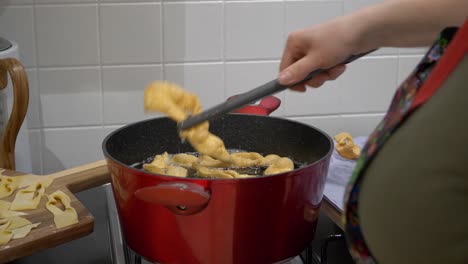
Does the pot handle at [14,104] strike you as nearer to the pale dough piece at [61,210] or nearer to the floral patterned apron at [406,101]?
the pale dough piece at [61,210]

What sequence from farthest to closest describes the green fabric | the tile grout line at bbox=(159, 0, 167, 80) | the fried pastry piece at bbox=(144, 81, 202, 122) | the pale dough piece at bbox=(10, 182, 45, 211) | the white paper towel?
the tile grout line at bbox=(159, 0, 167, 80) < the white paper towel < the pale dough piece at bbox=(10, 182, 45, 211) < the fried pastry piece at bbox=(144, 81, 202, 122) < the green fabric

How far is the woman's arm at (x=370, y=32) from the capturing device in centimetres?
46

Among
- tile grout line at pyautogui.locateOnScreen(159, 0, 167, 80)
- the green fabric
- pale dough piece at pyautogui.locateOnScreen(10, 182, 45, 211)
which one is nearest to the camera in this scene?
the green fabric

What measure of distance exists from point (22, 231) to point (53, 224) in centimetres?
4

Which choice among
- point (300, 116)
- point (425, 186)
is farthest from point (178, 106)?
point (300, 116)

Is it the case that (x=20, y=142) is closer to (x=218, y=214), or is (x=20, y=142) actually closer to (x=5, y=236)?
(x=5, y=236)

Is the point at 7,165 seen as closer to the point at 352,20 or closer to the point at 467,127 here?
the point at 352,20

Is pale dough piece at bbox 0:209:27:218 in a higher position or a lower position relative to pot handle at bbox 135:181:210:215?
lower

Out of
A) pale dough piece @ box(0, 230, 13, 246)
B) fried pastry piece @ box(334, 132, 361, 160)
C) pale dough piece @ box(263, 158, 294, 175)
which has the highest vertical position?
pale dough piece @ box(263, 158, 294, 175)

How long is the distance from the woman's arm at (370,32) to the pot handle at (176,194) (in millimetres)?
133

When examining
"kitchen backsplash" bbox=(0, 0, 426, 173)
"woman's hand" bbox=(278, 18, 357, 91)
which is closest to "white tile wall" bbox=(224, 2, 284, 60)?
"kitchen backsplash" bbox=(0, 0, 426, 173)

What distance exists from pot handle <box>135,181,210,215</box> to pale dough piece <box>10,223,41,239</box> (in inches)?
7.9

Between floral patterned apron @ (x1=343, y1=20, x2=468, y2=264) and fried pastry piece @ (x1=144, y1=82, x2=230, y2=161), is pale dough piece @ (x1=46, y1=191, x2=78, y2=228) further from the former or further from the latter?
floral patterned apron @ (x1=343, y1=20, x2=468, y2=264)

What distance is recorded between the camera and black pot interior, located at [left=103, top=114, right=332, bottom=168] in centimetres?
82
